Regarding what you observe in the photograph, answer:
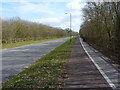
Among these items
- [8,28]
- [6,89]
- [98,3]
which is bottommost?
[6,89]

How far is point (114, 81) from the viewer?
6.88 metres

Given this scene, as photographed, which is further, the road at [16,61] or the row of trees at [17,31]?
the row of trees at [17,31]

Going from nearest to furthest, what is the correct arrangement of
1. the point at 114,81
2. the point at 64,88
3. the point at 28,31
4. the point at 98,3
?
the point at 64,88 → the point at 114,81 → the point at 98,3 → the point at 28,31

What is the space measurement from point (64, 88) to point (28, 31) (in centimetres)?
5122

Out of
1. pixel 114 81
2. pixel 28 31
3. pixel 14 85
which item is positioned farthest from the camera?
pixel 28 31

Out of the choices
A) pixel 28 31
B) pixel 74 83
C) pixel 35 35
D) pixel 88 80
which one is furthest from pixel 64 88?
pixel 35 35

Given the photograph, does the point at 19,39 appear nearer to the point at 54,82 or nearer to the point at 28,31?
the point at 28,31

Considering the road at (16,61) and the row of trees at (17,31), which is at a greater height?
the row of trees at (17,31)

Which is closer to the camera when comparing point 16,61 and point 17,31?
point 16,61

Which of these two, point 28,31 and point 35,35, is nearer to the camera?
point 28,31

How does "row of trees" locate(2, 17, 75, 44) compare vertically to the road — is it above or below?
above

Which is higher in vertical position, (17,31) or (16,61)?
(17,31)

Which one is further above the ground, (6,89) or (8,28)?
(8,28)

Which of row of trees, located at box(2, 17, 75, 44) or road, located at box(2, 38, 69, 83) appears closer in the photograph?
road, located at box(2, 38, 69, 83)
